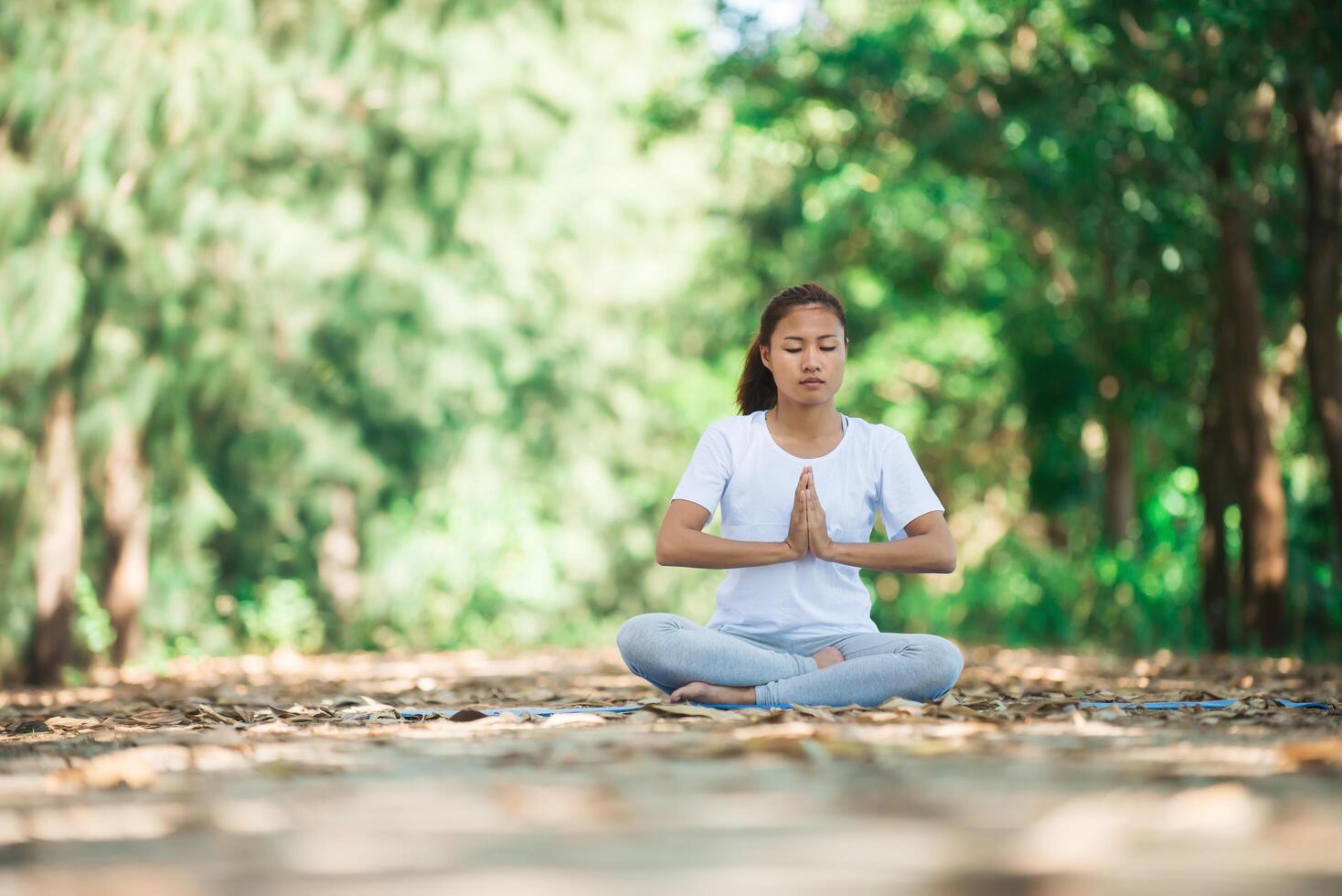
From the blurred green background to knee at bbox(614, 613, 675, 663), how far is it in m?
3.16

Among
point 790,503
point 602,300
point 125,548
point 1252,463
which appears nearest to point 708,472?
point 790,503

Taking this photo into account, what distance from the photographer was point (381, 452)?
1809cm

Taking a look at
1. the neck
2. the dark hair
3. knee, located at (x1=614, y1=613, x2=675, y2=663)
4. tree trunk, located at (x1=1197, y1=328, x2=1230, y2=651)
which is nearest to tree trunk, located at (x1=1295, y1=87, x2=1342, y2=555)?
tree trunk, located at (x1=1197, y1=328, x2=1230, y2=651)

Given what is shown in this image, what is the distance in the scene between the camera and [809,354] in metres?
4.95

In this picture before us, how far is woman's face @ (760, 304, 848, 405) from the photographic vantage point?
4.96 meters

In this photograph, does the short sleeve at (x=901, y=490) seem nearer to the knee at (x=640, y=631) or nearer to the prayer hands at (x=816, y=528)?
the prayer hands at (x=816, y=528)

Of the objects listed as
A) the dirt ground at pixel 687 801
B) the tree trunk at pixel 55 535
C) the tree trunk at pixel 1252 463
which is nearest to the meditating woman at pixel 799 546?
the dirt ground at pixel 687 801

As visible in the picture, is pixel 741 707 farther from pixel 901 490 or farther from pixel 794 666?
pixel 901 490

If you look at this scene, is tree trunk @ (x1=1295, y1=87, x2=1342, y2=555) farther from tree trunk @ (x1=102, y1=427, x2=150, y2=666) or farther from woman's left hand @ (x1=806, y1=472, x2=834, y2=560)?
tree trunk @ (x1=102, y1=427, x2=150, y2=666)

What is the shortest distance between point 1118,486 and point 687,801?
1400cm

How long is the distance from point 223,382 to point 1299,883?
11.4 metres

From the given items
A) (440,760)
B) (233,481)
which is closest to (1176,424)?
(233,481)

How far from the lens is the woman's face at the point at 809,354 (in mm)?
4957

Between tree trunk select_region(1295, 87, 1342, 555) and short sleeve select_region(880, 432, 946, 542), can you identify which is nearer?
short sleeve select_region(880, 432, 946, 542)
